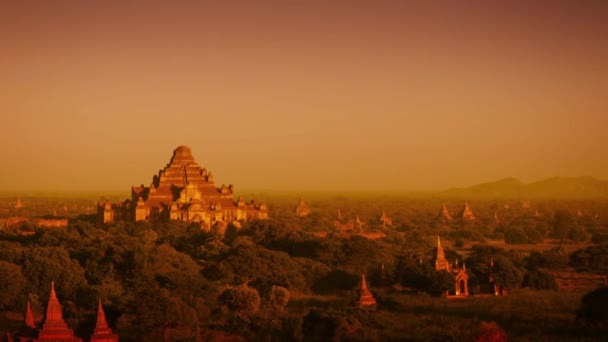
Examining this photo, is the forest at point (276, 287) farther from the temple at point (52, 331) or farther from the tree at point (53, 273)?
the temple at point (52, 331)

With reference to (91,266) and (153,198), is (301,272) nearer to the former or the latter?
(91,266)

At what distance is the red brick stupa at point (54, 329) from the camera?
128ft

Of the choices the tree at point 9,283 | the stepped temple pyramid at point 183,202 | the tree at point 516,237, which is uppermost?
the stepped temple pyramid at point 183,202

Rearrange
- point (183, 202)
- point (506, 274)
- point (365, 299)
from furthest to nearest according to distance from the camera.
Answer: point (183, 202) < point (506, 274) < point (365, 299)

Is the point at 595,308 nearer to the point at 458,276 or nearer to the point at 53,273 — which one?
the point at 458,276

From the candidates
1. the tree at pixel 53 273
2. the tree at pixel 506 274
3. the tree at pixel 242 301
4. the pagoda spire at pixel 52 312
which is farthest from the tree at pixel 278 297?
the pagoda spire at pixel 52 312

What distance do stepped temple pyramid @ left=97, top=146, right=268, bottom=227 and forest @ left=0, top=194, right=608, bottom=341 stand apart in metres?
3.18

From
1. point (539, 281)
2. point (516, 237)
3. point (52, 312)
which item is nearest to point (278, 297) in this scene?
point (539, 281)

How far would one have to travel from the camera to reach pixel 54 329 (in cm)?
3925

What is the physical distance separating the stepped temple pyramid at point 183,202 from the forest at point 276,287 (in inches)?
125

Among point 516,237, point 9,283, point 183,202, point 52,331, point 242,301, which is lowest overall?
point 52,331

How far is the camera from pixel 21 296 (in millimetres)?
52969

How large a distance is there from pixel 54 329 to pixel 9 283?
48.3 feet

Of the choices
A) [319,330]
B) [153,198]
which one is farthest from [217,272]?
[153,198]
